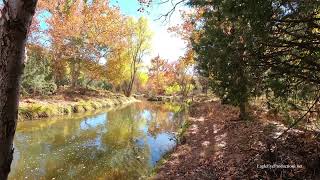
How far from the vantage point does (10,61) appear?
2.02m

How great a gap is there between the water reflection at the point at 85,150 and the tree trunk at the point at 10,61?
22.5ft

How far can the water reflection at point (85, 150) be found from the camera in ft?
29.2

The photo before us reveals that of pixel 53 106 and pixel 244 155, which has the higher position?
pixel 53 106

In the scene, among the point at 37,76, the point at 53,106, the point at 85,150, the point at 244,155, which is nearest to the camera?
the point at 244,155

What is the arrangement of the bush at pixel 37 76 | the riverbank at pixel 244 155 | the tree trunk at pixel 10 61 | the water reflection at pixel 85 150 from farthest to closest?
the bush at pixel 37 76 → the water reflection at pixel 85 150 → the riverbank at pixel 244 155 → the tree trunk at pixel 10 61

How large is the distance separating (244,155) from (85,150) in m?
6.56

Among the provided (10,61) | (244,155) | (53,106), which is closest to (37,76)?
(53,106)

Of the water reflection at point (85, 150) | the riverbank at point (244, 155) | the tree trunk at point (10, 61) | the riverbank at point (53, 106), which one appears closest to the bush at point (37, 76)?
the riverbank at point (53, 106)

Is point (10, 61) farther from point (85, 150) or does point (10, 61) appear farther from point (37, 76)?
point (37, 76)

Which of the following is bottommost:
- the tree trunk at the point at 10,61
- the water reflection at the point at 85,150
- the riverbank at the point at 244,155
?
the water reflection at the point at 85,150

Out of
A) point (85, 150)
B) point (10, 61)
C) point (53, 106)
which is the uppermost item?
point (10, 61)

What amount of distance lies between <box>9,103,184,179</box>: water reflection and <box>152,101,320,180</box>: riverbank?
1.34 m

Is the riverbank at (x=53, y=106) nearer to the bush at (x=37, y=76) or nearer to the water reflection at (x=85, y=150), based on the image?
the bush at (x=37, y=76)

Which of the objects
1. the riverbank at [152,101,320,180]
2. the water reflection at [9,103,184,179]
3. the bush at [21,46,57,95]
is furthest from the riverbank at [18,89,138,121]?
the riverbank at [152,101,320,180]
